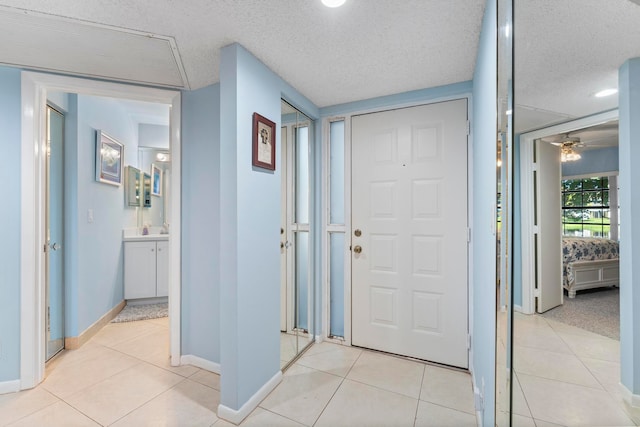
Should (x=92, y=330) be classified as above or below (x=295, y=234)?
below

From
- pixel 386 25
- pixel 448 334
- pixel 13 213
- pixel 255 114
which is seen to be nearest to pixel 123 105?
pixel 13 213

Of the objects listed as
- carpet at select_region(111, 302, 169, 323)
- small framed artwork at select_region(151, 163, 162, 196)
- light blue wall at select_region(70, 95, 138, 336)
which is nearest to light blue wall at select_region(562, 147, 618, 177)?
light blue wall at select_region(70, 95, 138, 336)

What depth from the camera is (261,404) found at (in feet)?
5.77

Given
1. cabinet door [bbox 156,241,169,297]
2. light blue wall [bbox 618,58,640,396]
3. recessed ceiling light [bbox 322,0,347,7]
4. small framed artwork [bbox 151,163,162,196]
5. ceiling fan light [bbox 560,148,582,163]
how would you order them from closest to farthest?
light blue wall [bbox 618,58,640,396] < ceiling fan light [bbox 560,148,582,163] < recessed ceiling light [bbox 322,0,347,7] < cabinet door [bbox 156,241,169,297] < small framed artwork [bbox 151,163,162,196]

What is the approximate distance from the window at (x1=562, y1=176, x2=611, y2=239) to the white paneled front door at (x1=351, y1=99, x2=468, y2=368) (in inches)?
69.9

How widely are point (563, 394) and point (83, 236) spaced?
10.5 ft

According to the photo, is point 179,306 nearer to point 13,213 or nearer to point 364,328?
point 13,213

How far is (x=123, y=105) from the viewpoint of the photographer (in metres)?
3.37

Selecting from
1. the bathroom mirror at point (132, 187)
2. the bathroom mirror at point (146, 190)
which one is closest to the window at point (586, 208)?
the bathroom mirror at point (132, 187)

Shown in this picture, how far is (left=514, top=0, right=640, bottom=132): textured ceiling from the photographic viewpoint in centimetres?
33

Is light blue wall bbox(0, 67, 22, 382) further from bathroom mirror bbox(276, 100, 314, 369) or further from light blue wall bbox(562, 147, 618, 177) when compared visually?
light blue wall bbox(562, 147, 618, 177)

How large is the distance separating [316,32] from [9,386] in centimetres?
284

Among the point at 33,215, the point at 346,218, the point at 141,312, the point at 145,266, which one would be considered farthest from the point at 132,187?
the point at 346,218

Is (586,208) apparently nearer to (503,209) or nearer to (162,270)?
(503,209)
